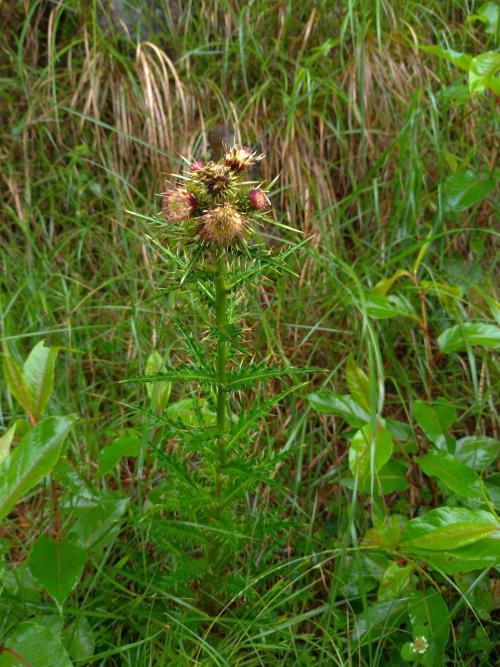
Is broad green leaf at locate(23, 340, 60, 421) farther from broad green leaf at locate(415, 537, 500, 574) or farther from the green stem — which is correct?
broad green leaf at locate(415, 537, 500, 574)

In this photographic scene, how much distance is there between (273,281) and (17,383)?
3.41ft

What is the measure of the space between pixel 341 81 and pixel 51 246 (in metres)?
1.21

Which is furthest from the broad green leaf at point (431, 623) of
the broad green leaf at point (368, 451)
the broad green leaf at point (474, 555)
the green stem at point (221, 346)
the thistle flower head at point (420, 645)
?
the green stem at point (221, 346)

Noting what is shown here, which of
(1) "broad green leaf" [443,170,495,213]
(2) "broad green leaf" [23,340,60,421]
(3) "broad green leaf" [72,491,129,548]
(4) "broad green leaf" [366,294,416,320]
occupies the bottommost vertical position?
(3) "broad green leaf" [72,491,129,548]

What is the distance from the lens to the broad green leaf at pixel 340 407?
5.19 ft

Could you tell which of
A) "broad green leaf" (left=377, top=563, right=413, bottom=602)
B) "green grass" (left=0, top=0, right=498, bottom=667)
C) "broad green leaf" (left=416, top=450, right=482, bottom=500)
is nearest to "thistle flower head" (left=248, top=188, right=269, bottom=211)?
"green grass" (left=0, top=0, right=498, bottom=667)

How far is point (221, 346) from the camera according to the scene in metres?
1.23

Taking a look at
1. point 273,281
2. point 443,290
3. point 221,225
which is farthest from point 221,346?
point 273,281

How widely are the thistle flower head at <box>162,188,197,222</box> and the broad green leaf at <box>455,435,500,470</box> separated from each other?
3.01ft

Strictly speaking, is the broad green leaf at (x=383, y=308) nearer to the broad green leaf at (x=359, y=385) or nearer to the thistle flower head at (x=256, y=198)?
the broad green leaf at (x=359, y=385)

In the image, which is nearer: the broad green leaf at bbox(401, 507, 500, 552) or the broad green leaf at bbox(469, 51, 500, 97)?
the broad green leaf at bbox(401, 507, 500, 552)

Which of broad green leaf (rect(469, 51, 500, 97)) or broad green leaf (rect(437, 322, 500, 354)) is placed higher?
broad green leaf (rect(469, 51, 500, 97))

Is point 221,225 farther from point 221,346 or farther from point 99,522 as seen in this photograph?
point 99,522

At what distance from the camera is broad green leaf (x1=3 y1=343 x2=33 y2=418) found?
148 centimetres
